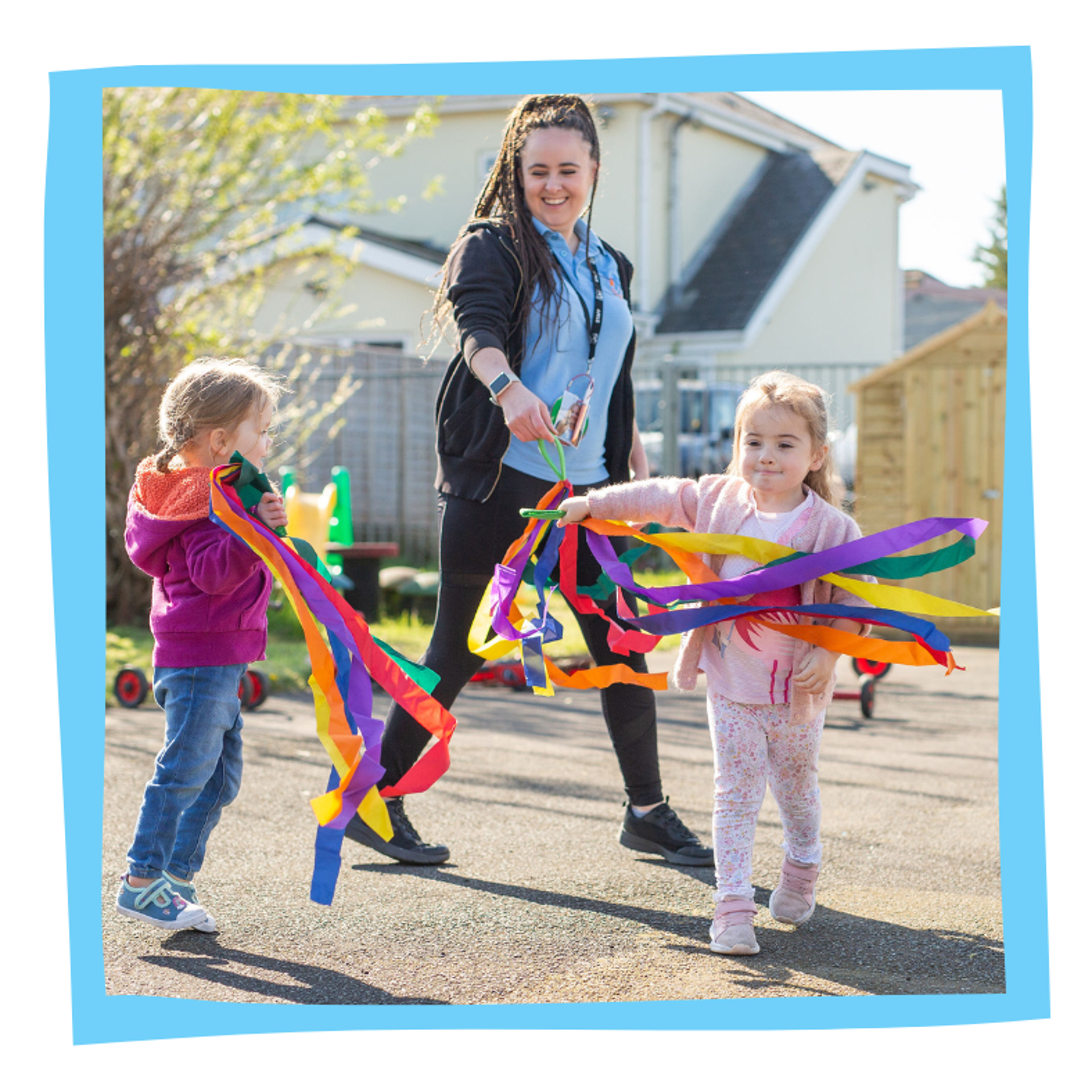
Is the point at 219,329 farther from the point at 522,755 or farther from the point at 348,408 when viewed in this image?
the point at 522,755

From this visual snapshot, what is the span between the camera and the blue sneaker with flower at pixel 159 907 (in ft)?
9.99

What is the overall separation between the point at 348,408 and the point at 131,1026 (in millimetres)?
11293

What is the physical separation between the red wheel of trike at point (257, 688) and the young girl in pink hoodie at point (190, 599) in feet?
10.2

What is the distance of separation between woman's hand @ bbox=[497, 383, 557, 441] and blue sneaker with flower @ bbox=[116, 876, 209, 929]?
4.61ft

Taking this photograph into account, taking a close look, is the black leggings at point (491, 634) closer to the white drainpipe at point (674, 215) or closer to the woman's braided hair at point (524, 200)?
the woman's braided hair at point (524, 200)

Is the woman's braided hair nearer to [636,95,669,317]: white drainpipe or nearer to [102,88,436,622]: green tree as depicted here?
[102,88,436,622]: green tree

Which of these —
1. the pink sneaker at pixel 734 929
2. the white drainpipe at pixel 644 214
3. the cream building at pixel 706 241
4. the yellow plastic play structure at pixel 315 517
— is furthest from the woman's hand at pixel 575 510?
the cream building at pixel 706 241

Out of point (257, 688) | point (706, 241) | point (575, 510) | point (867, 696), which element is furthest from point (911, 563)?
point (706, 241)

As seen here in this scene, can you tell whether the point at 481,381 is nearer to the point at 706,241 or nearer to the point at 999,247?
the point at 999,247

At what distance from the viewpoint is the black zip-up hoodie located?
3.38 m

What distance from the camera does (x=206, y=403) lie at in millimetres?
3068

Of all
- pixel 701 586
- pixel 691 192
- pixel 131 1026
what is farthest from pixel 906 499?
pixel 131 1026

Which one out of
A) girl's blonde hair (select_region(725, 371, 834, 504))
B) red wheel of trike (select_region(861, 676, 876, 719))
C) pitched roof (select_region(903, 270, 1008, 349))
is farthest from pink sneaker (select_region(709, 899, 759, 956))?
pitched roof (select_region(903, 270, 1008, 349))

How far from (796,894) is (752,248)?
14984 mm
